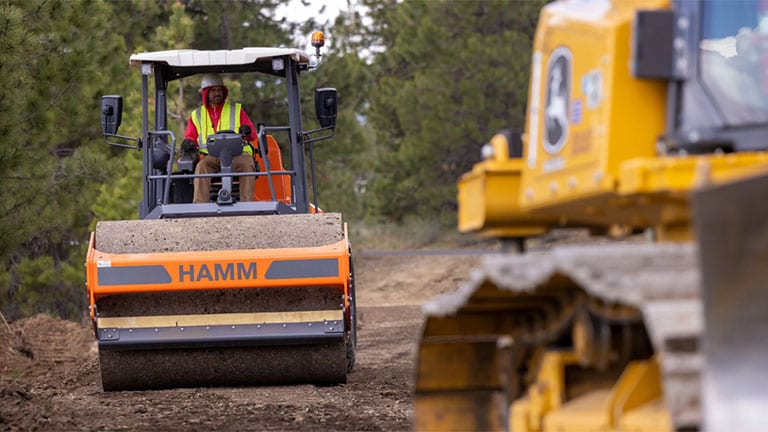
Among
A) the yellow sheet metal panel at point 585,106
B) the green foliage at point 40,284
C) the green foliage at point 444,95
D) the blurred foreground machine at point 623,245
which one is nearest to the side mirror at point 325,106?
the blurred foreground machine at point 623,245

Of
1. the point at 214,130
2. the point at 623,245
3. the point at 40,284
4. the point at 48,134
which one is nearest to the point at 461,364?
the point at 623,245

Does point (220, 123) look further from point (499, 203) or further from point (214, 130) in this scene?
point (499, 203)

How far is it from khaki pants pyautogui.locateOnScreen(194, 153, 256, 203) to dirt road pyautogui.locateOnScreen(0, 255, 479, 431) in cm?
159

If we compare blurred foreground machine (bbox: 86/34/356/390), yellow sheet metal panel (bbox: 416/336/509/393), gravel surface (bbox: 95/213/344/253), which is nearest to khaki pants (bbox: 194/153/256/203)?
blurred foreground machine (bbox: 86/34/356/390)

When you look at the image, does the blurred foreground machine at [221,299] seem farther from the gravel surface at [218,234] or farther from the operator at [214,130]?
the operator at [214,130]

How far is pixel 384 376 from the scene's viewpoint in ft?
37.6

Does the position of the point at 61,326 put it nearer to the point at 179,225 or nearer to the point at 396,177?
the point at 179,225

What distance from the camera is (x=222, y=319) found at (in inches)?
370

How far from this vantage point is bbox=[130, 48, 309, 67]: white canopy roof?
10.9 meters

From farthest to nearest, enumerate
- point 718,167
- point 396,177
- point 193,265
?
point 396,177, point 193,265, point 718,167

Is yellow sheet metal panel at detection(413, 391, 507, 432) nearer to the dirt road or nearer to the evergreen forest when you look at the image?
the dirt road

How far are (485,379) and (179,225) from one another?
456 cm

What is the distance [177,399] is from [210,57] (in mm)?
2992

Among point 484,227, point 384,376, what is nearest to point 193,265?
point 384,376
